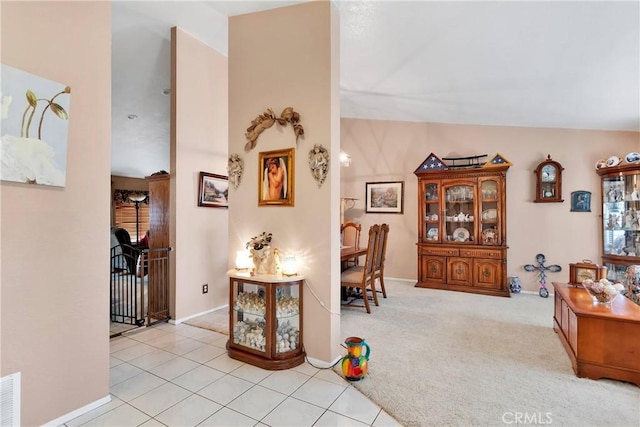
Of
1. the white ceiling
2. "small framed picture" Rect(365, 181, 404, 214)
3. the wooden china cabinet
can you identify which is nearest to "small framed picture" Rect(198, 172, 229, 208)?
the white ceiling

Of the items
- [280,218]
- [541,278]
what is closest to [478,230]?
[541,278]

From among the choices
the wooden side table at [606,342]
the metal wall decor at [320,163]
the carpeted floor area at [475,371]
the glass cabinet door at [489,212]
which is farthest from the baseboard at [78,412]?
the glass cabinet door at [489,212]

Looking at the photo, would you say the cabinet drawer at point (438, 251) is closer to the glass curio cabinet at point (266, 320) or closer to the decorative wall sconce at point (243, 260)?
the glass curio cabinet at point (266, 320)

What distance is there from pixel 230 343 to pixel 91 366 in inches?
40.8

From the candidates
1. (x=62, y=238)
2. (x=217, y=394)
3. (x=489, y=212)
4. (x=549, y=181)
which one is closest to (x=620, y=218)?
(x=549, y=181)

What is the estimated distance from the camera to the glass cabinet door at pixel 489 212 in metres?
4.93

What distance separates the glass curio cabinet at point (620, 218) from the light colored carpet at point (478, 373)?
1336mm

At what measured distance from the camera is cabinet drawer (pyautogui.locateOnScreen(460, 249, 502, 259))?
15.8 ft

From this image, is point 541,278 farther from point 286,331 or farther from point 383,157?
point 286,331

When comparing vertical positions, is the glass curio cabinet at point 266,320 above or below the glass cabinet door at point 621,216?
below

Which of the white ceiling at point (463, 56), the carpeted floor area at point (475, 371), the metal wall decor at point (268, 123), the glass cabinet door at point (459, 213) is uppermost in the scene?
the white ceiling at point (463, 56)

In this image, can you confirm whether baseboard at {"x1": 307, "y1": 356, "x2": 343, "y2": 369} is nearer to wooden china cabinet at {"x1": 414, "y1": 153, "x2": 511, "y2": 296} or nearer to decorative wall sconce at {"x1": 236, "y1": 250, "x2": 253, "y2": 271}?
decorative wall sconce at {"x1": 236, "y1": 250, "x2": 253, "y2": 271}

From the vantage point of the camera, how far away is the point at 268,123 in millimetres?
2803

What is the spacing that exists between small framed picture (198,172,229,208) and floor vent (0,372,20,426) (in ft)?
7.99
